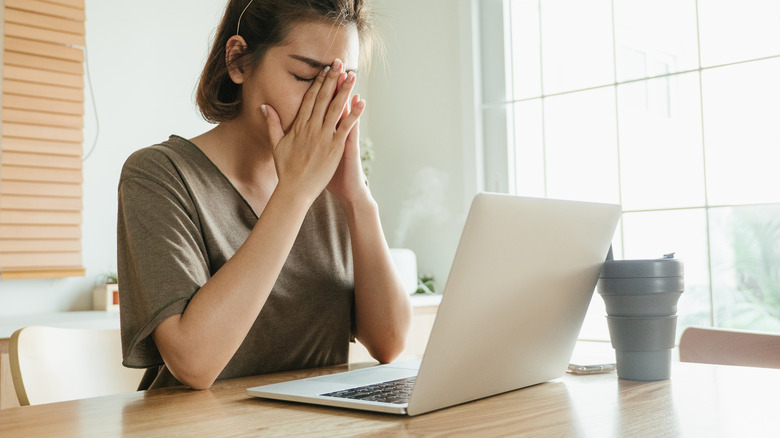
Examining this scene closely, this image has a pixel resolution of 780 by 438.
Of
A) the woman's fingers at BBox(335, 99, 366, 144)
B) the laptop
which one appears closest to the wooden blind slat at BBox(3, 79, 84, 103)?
the woman's fingers at BBox(335, 99, 366, 144)

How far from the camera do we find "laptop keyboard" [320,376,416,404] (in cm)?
75

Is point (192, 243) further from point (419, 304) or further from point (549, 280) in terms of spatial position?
point (419, 304)

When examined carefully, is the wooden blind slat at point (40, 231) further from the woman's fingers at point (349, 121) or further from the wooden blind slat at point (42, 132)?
the woman's fingers at point (349, 121)

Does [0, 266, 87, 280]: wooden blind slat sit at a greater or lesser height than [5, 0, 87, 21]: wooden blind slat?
lesser

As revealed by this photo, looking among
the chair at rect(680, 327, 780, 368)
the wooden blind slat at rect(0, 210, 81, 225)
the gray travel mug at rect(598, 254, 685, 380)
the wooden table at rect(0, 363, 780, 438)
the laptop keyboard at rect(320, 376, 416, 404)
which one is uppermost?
the wooden blind slat at rect(0, 210, 81, 225)

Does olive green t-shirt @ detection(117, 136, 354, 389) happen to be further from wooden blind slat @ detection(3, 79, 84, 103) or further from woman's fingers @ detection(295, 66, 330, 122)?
wooden blind slat @ detection(3, 79, 84, 103)

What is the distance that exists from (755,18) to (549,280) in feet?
7.23

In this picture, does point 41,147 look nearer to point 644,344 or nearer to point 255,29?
point 255,29

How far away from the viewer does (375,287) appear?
1288 millimetres

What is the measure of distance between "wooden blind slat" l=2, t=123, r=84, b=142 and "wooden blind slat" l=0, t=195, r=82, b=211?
0.21 meters

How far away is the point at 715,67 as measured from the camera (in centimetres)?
262

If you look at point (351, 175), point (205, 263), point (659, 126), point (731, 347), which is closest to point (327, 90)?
point (351, 175)

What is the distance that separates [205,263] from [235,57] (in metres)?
0.39

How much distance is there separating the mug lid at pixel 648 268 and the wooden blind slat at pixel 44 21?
7.31ft
